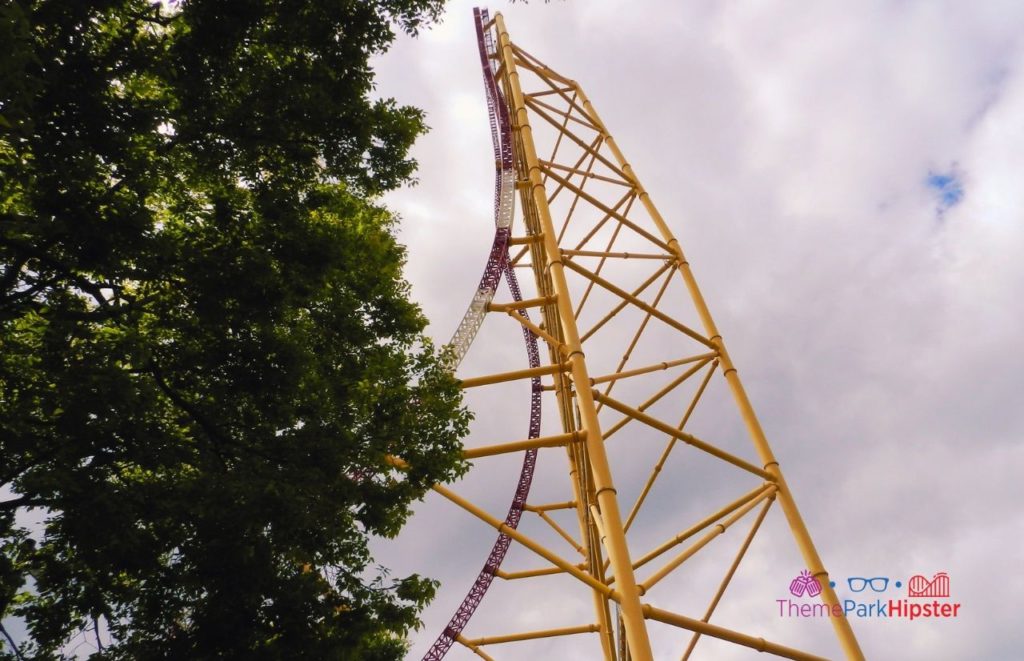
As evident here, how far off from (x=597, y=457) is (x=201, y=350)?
3.61m

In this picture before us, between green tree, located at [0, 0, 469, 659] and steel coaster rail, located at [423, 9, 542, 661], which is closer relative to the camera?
green tree, located at [0, 0, 469, 659]

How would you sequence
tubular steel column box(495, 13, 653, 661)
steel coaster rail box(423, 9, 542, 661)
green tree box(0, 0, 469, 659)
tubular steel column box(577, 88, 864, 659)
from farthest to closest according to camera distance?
1. steel coaster rail box(423, 9, 542, 661)
2. tubular steel column box(577, 88, 864, 659)
3. tubular steel column box(495, 13, 653, 661)
4. green tree box(0, 0, 469, 659)

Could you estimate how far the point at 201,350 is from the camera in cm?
453

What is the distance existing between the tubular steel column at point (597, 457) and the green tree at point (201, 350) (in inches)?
56.6

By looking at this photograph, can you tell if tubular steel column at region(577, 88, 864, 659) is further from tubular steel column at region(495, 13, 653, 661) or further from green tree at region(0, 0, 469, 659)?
green tree at region(0, 0, 469, 659)

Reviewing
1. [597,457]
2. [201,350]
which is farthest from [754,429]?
[201,350]

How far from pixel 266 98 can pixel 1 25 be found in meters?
2.23

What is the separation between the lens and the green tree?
12.8 feet

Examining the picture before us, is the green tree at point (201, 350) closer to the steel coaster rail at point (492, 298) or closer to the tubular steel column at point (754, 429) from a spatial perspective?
the steel coaster rail at point (492, 298)

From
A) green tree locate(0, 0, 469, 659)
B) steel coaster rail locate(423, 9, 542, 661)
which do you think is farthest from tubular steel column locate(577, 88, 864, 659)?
green tree locate(0, 0, 469, 659)

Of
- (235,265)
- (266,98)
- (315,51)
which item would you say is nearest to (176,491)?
(235,265)

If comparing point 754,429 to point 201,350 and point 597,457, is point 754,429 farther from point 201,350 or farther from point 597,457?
point 201,350

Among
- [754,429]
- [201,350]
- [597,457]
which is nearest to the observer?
[201,350]

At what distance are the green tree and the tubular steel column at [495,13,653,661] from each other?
1.44m
